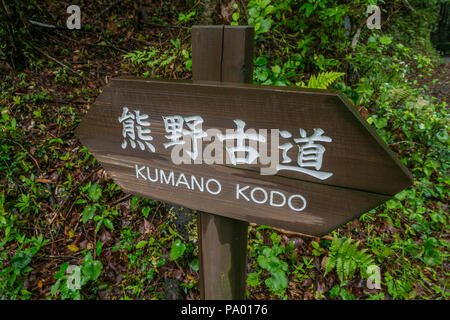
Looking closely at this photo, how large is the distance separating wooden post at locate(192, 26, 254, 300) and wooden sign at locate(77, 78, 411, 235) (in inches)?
5.3

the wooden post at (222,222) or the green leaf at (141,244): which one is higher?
the wooden post at (222,222)

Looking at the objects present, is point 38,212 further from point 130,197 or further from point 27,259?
point 130,197

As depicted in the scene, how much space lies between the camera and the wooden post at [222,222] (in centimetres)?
101

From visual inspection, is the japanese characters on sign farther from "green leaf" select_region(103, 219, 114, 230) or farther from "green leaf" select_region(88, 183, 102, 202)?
"green leaf" select_region(88, 183, 102, 202)

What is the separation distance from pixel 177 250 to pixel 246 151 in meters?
1.56

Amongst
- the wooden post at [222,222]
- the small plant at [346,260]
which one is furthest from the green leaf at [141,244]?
the small plant at [346,260]

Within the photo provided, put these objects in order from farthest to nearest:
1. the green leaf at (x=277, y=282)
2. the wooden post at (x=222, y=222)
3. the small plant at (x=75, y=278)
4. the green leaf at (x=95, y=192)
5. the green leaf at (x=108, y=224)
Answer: the green leaf at (x=95, y=192) < the green leaf at (x=108, y=224) < the small plant at (x=75, y=278) < the green leaf at (x=277, y=282) < the wooden post at (x=222, y=222)

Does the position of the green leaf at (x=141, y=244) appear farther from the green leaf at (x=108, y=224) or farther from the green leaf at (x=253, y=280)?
the green leaf at (x=253, y=280)

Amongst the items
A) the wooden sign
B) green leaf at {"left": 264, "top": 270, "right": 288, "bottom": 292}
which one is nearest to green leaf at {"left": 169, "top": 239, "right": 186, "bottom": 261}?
green leaf at {"left": 264, "top": 270, "right": 288, "bottom": 292}

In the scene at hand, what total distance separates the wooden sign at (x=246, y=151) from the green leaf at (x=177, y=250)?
1.15m

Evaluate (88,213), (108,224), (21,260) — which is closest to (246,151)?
(108,224)

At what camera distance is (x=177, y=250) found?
2.22m

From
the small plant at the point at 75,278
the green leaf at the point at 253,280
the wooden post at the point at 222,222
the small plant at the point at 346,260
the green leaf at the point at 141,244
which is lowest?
the small plant at the point at 75,278

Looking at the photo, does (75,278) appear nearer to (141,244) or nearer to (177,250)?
(141,244)
